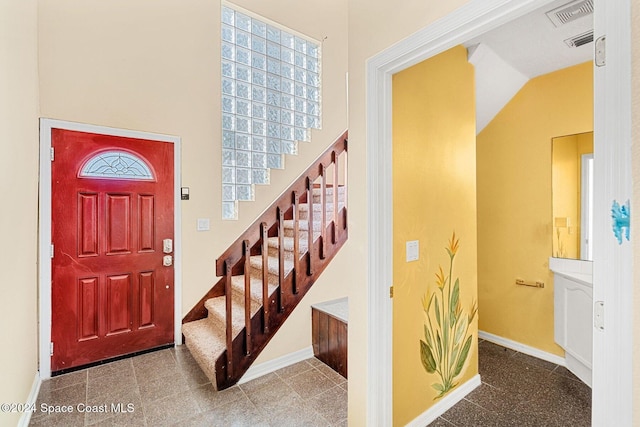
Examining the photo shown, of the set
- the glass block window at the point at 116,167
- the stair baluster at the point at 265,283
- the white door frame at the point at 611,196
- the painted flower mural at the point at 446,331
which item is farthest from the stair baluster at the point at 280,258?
the white door frame at the point at 611,196

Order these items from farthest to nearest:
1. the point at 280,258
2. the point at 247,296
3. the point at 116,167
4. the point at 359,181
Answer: the point at 116,167 → the point at 280,258 → the point at 247,296 → the point at 359,181

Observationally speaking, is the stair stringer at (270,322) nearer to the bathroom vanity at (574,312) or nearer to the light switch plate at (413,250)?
the light switch plate at (413,250)

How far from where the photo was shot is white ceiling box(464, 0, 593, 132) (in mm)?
1852

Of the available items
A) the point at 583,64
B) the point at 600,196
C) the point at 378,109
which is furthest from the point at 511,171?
the point at 600,196

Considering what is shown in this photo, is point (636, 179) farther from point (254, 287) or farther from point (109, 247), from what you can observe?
point (109, 247)

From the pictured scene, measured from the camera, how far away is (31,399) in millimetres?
1960

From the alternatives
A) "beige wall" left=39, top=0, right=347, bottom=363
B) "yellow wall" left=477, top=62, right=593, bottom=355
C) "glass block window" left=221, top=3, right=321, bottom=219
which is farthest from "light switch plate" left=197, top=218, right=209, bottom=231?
"yellow wall" left=477, top=62, right=593, bottom=355

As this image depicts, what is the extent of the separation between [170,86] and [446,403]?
334 cm

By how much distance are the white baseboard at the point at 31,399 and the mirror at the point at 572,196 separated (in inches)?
152

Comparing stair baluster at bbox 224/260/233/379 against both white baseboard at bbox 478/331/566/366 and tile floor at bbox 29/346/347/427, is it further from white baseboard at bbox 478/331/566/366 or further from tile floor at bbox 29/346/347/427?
white baseboard at bbox 478/331/566/366

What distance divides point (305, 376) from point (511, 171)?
2.54 metres

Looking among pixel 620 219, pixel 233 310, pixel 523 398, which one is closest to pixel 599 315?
pixel 620 219

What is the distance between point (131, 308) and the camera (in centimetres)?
261

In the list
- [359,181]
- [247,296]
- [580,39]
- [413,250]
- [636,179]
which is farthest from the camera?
[247,296]
